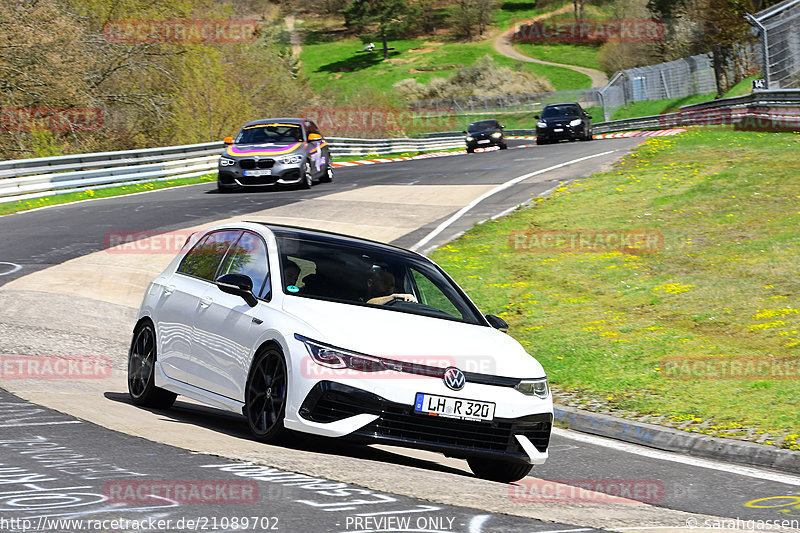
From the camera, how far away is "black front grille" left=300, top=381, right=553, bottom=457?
22.3 feet

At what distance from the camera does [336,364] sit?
22.5 feet

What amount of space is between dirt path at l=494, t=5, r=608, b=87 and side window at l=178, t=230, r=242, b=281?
353 ft

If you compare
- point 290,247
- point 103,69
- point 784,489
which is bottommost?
point 784,489

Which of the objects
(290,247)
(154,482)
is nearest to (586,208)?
(290,247)

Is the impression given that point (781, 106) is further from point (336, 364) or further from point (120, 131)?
point (336, 364)

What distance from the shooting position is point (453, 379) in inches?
272

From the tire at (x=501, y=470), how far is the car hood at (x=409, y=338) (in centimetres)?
66

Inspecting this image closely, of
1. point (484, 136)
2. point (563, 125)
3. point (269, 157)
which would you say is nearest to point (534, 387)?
point (269, 157)

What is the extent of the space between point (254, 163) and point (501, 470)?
2142 cm

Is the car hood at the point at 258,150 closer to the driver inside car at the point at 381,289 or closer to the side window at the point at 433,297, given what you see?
the side window at the point at 433,297

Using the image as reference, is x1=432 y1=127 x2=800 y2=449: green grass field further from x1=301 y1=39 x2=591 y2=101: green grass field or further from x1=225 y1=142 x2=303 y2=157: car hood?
x1=301 y1=39 x2=591 y2=101: green grass field

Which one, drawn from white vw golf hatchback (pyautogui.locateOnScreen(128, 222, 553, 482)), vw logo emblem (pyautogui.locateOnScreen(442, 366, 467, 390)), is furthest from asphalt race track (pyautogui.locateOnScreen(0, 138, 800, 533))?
vw logo emblem (pyautogui.locateOnScreen(442, 366, 467, 390))

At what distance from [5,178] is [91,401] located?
19.6m

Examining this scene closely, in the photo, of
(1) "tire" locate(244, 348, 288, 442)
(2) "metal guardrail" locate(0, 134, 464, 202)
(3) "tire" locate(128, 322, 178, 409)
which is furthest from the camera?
(2) "metal guardrail" locate(0, 134, 464, 202)
